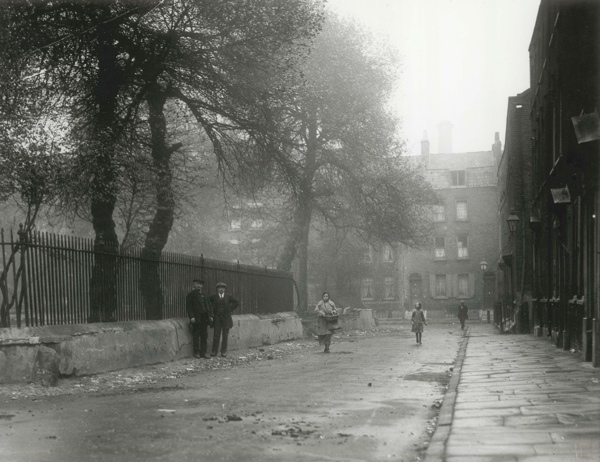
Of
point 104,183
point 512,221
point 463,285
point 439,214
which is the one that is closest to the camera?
point 104,183

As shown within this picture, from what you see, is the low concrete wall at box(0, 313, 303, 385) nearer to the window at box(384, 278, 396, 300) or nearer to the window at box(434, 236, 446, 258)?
the window at box(384, 278, 396, 300)

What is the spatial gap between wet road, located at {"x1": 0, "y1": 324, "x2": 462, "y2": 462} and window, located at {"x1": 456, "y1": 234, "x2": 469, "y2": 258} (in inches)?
2026

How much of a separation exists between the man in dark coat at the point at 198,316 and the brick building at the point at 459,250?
4785 centimetres

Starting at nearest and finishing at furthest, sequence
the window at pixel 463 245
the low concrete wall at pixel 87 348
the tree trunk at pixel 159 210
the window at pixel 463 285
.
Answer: the low concrete wall at pixel 87 348 → the tree trunk at pixel 159 210 → the window at pixel 463 285 → the window at pixel 463 245

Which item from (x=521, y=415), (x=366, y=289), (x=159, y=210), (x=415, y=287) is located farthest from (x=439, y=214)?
(x=521, y=415)

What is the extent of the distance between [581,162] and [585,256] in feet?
6.02

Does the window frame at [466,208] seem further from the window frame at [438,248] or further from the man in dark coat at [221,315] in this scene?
the man in dark coat at [221,315]

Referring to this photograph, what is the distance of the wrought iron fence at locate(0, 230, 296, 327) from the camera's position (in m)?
12.0

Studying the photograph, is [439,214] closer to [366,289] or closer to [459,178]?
[459,178]

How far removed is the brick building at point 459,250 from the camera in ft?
212

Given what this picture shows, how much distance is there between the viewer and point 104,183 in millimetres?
16156

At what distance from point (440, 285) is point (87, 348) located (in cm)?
5449

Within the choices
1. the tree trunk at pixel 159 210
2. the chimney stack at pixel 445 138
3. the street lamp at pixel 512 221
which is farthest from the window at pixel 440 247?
the tree trunk at pixel 159 210

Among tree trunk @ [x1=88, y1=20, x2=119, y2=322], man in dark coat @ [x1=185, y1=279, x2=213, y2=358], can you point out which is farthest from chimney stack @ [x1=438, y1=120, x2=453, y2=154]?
man in dark coat @ [x1=185, y1=279, x2=213, y2=358]
